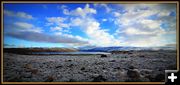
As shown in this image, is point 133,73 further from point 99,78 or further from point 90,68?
point 90,68

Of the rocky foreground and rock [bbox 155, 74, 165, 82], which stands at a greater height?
the rocky foreground

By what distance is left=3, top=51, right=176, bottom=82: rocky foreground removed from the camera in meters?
4.29

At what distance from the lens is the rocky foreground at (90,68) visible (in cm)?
429

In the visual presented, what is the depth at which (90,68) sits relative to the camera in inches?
170

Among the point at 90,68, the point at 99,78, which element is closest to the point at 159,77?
the point at 99,78

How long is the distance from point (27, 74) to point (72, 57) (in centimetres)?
65

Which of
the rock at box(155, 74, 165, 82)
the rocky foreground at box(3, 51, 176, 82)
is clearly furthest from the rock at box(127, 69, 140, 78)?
the rock at box(155, 74, 165, 82)

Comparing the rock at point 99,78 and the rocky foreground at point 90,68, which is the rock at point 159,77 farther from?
the rock at point 99,78

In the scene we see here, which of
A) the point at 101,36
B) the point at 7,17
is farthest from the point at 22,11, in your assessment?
the point at 101,36

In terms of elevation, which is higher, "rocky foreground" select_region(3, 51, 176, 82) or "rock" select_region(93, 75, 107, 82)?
"rocky foreground" select_region(3, 51, 176, 82)

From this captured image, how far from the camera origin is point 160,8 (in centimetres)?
431

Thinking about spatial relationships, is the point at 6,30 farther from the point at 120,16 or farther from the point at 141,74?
the point at 141,74

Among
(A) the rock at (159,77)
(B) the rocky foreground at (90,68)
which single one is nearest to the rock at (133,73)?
(B) the rocky foreground at (90,68)

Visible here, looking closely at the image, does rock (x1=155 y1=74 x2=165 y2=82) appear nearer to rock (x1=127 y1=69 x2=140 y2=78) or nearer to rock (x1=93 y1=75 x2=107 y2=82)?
rock (x1=127 y1=69 x2=140 y2=78)
